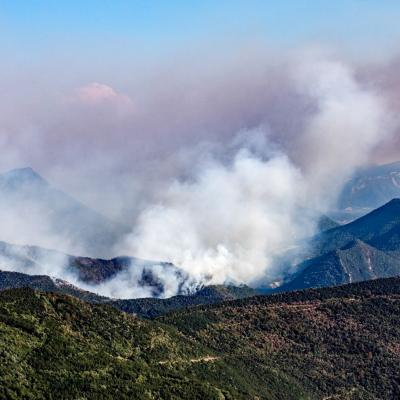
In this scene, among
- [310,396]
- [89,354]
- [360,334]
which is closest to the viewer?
[89,354]

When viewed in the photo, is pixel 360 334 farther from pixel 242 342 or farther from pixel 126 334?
pixel 126 334

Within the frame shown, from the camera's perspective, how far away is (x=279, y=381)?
16362cm

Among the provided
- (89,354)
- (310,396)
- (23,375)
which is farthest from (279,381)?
(23,375)

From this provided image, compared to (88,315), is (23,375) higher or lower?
lower

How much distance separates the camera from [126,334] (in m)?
151

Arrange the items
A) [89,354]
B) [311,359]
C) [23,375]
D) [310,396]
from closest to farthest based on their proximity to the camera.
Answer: [23,375]
[89,354]
[310,396]
[311,359]

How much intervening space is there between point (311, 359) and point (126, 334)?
58080 millimetres

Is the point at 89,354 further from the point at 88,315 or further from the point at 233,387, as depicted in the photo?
the point at 233,387

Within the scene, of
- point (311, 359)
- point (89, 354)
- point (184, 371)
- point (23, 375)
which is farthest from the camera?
point (311, 359)

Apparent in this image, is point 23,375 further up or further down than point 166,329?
further down

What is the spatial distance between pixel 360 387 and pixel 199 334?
43.6m

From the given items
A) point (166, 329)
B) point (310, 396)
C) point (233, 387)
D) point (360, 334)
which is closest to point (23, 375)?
point (233, 387)

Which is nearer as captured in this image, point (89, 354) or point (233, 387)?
point (89, 354)

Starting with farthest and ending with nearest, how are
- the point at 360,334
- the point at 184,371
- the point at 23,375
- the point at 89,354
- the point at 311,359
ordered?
the point at 360,334 < the point at 311,359 < the point at 184,371 < the point at 89,354 < the point at 23,375
